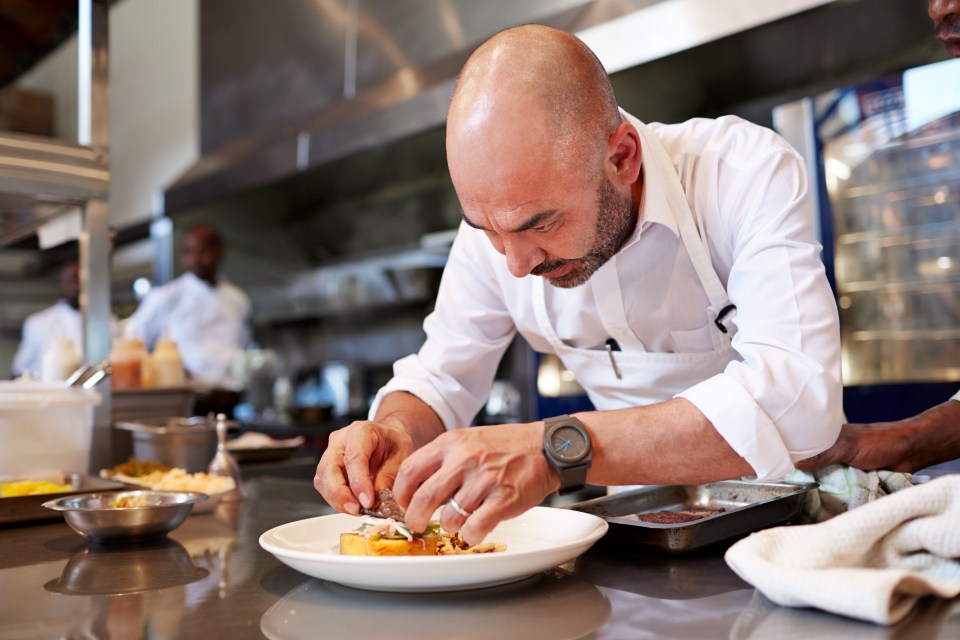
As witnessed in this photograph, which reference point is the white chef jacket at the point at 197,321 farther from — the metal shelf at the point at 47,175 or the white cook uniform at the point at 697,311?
the white cook uniform at the point at 697,311

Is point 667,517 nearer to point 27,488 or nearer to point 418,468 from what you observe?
point 418,468

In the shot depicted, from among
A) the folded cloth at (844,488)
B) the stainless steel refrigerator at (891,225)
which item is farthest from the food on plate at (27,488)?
the stainless steel refrigerator at (891,225)

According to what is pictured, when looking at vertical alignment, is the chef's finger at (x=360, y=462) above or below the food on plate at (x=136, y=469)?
above

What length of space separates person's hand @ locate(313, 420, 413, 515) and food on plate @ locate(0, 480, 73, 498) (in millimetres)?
606

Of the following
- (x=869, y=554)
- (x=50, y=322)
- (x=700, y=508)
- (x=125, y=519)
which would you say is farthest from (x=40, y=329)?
(x=869, y=554)

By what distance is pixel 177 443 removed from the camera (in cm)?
186

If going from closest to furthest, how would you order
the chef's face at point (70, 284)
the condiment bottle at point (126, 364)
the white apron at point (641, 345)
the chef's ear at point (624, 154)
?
the chef's ear at point (624, 154) < the white apron at point (641, 345) < the condiment bottle at point (126, 364) < the chef's face at point (70, 284)

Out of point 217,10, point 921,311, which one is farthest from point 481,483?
point 217,10

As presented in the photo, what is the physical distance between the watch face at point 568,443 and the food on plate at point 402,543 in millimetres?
144

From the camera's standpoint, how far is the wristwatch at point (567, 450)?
97 cm

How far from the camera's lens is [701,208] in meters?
1.37

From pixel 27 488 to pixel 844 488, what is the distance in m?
1.31

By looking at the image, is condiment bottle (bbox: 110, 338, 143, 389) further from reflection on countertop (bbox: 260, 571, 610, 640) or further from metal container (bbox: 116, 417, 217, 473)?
reflection on countertop (bbox: 260, 571, 610, 640)

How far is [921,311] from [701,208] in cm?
170
